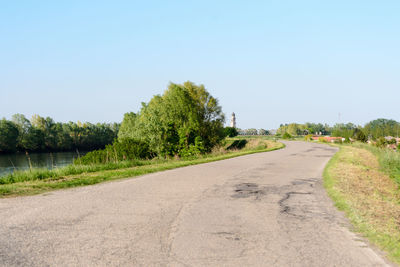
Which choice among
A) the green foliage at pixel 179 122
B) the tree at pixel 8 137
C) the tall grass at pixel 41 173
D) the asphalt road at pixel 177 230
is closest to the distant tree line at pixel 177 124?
the green foliage at pixel 179 122

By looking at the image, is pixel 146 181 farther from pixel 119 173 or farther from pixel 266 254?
pixel 266 254

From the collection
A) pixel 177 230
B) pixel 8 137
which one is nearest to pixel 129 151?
pixel 177 230

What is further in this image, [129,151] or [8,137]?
[8,137]

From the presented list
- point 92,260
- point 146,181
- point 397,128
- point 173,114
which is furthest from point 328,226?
point 397,128

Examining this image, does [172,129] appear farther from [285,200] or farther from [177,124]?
[285,200]

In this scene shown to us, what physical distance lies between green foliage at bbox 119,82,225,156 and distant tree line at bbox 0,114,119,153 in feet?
125

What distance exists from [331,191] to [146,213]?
606 centimetres

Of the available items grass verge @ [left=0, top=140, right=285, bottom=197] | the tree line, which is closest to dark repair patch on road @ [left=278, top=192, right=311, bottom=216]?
grass verge @ [left=0, top=140, right=285, bottom=197]

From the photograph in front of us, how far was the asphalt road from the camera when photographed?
14.2ft

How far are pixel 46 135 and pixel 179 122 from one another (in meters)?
68.6

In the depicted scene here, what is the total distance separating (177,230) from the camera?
5.61 m

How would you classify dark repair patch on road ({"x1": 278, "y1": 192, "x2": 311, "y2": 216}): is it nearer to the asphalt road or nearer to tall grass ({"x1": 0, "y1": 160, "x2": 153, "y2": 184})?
the asphalt road

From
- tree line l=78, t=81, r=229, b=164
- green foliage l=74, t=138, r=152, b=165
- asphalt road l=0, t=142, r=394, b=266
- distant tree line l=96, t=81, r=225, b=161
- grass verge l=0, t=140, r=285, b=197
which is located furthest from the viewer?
distant tree line l=96, t=81, r=225, b=161

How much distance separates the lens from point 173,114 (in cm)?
4453
